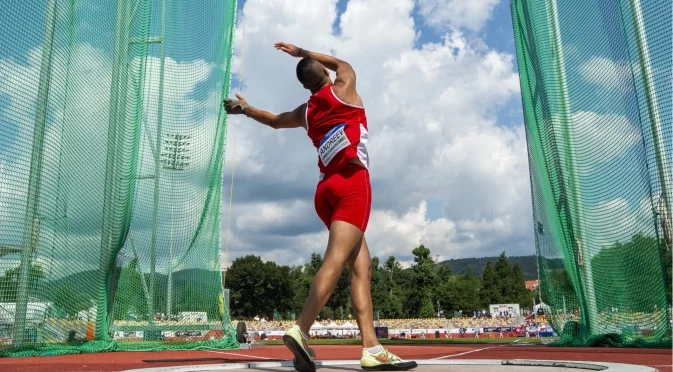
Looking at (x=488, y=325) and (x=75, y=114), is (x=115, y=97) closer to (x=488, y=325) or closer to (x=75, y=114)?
(x=75, y=114)

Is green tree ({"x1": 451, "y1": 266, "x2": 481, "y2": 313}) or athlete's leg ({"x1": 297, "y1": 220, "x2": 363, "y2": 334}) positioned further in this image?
green tree ({"x1": 451, "y1": 266, "x2": 481, "y2": 313})

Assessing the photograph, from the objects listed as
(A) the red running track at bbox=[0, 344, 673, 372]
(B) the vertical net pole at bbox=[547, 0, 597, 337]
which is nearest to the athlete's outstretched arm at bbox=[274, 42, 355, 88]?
(A) the red running track at bbox=[0, 344, 673, 372]

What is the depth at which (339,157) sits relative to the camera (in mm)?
3387

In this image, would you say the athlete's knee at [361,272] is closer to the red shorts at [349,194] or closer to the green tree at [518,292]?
the red shorts at [349,194]

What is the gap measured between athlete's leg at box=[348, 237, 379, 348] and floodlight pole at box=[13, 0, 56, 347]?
14.7ft

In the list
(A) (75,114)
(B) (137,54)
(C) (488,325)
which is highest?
(B) (137,54)

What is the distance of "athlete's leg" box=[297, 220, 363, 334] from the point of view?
3.14m

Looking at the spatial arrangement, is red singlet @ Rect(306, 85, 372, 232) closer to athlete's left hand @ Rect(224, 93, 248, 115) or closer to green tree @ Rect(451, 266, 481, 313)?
athlete's left hand @ Rect(224, 93, 248, 115)

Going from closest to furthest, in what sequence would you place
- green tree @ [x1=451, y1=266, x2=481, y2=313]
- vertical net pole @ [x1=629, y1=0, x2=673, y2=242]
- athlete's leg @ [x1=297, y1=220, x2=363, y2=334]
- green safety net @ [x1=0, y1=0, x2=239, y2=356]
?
athlete's leg @ [x1=297, y1=220, x2=363, y2=334] → green safety net @ [x1=0, y1=0, x2=239, y2=356] → vertical net pole @ [x1=629, y1=0, x2=673, y2=242] → green tree @ [x1=451, y1=266, x2=481, y2=313]

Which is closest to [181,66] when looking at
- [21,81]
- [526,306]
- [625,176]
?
[21,81]

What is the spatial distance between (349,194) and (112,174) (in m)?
5.08

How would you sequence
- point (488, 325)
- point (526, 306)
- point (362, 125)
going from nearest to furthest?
point (362, 125) < point (488, 325) < point (526, 306)

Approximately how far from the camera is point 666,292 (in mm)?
7180

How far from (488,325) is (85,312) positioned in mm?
36585
